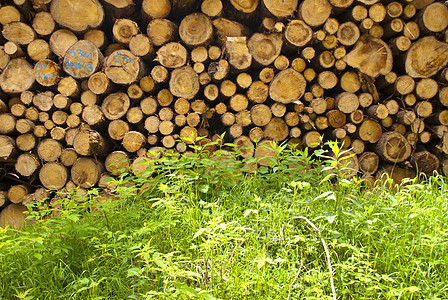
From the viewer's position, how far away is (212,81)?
9.73 feet

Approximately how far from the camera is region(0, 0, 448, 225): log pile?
9.39 feet

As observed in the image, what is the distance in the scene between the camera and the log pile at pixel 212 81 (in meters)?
2.86

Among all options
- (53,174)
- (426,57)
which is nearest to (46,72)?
(53,174)

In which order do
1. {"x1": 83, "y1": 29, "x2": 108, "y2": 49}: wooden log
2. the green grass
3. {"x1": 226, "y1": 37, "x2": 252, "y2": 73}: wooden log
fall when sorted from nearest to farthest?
the green grass → {"x1": 226, "y1": 37, "x2": 252, "y2": 73}: wooden log → {"x1": 83, "y1": 29, "x2": 108, "y2": 49}: wooden log

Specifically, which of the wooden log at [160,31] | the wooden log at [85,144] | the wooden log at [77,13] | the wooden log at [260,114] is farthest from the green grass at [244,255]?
the wooden log at [77,13]

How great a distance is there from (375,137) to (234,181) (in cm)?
160

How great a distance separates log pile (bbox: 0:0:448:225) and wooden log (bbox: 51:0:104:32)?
0.4 inches

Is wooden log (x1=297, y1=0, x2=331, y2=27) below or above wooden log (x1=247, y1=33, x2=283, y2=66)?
below

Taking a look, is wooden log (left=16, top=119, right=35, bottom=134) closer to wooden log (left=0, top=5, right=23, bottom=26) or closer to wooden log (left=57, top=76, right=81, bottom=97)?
wooden log (left=57, top=76, right=81, bottom=97)

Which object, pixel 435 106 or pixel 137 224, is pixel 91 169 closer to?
pixel 137 224

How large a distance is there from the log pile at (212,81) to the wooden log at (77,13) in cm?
1

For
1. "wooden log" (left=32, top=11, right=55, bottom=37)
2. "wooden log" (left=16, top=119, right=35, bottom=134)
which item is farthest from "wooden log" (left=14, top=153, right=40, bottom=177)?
"wooden log" (left=32, top=11, right=55, bottom=37)

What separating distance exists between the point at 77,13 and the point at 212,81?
1508mm

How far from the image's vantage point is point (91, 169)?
2.91 meters
